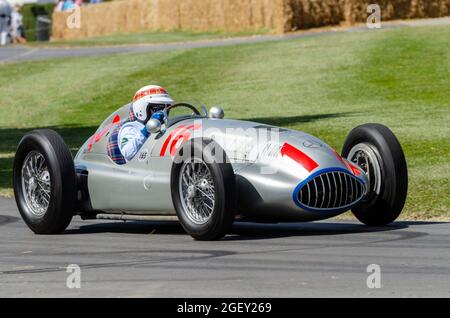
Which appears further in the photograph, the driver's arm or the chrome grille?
the driver's arm

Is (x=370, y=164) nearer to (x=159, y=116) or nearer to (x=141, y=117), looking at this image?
(x=159, y=116)

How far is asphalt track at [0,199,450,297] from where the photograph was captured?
755 cm

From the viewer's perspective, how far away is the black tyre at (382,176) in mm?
10625

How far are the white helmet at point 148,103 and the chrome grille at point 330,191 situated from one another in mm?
2231

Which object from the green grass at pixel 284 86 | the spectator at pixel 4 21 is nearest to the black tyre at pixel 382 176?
the green grass at pixel 284 86

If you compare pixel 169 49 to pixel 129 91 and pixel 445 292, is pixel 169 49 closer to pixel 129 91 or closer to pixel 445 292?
pixel 129 91

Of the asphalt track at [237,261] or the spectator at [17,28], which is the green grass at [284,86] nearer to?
the asphalt track at [237,261]

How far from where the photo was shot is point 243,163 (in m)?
10.1

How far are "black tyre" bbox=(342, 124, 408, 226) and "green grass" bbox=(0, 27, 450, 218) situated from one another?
5068 millimetres

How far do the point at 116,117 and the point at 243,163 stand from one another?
219 centimetres

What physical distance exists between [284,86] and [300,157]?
58.5 ft

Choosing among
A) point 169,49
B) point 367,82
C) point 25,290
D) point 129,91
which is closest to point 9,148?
point 129,91

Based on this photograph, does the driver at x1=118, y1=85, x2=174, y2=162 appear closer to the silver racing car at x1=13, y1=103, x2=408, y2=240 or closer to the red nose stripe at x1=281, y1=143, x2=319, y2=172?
the silver racing car at x1=13, y1=103, x2=408, y2=240

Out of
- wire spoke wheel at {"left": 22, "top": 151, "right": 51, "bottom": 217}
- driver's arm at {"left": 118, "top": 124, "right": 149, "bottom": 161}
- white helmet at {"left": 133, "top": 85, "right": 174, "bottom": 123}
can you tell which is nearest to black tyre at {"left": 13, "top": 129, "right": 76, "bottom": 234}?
wire spoke wheel at {"left": 22, "top": 151, "right": 51, "bottom": 217}
